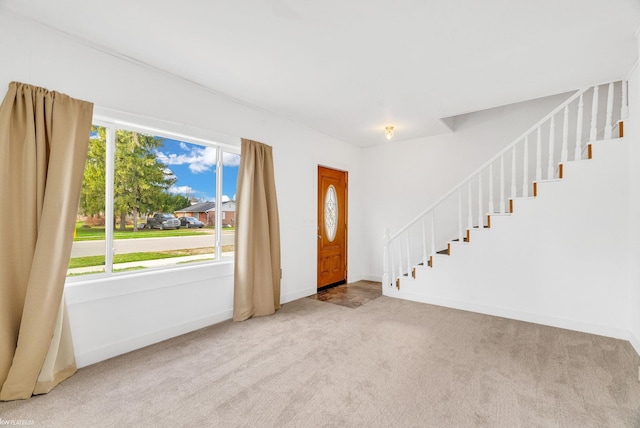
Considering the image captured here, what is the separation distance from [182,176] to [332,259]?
9.92ft

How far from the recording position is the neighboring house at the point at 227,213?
3.55 meters

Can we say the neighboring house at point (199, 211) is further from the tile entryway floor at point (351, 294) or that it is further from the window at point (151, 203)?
the tile entryway floor at point (351, 294)

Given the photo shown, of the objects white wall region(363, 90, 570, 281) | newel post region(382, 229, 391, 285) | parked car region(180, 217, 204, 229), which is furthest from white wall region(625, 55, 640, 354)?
parked car region(180, 217, 204, 229)

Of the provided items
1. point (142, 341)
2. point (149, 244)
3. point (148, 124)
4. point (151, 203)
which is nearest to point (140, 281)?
point (149, 244)

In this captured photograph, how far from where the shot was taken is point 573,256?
128 inches

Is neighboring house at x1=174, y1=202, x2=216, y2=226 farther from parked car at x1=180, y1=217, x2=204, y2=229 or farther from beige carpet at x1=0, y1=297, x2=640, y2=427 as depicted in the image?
beige carpet at x1=0, y1=297, x2=640, y2=427

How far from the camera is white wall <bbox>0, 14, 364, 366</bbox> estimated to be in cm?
227

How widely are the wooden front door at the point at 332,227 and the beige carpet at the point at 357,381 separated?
6.15ft

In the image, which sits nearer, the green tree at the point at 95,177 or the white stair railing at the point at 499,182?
the green tree at the point at 95,177

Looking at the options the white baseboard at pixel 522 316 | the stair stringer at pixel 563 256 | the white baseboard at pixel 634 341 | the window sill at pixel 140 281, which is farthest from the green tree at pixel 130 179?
the white baseboard at pixel 634 341

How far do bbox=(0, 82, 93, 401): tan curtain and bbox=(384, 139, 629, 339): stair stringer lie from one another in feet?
14.4

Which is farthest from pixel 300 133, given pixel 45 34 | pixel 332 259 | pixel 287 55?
pixel 45 34

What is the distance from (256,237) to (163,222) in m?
1.10

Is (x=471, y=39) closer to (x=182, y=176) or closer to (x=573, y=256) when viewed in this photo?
(x=573, y=256)
